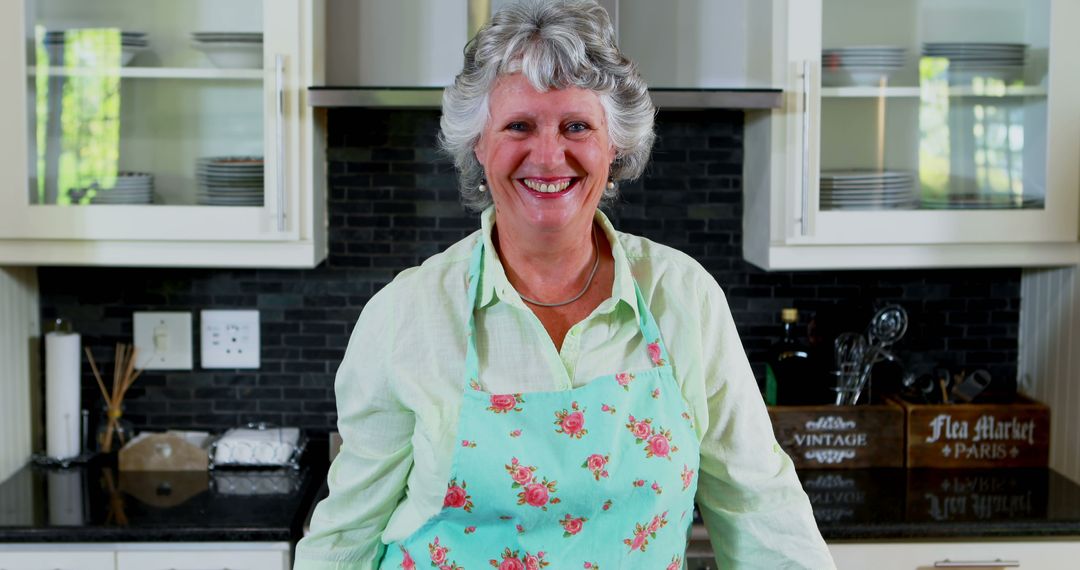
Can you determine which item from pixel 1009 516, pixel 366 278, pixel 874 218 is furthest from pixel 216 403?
pixel 1009 516

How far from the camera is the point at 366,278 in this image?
2994 millimetres

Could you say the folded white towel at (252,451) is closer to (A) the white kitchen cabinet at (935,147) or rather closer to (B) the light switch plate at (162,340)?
(B) the light switch plate at (162,340)

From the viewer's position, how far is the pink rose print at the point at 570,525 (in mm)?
1646

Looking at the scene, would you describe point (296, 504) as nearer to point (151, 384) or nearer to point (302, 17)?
point (151, 384)

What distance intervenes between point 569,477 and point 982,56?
1.57m

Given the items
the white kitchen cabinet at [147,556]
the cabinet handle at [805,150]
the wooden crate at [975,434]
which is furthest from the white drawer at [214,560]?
the wooden crate at [975,434]

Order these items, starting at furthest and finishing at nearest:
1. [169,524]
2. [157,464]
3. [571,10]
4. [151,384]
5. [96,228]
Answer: [151,384] → [157,464] → [96,228] → [169,524] → [571,10]

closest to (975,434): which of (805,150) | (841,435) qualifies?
(841,435)

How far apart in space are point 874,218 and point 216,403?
5.12 feet

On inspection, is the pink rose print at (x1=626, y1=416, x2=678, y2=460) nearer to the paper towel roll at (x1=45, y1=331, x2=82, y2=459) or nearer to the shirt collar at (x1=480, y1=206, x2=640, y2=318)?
the shirt collar at (x1=480, y1=206, x2=640, y2=318)

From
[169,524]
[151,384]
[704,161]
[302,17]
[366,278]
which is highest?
[302,17]

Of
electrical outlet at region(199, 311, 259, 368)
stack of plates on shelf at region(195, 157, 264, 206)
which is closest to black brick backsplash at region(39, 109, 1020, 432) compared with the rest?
electrical outlet at region(199, 311, 259, 368)

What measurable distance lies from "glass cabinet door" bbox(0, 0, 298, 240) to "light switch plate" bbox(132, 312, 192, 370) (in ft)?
1.39

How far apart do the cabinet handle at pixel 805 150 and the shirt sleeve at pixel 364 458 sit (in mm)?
1175
